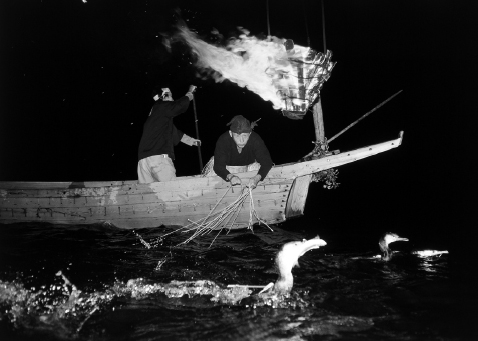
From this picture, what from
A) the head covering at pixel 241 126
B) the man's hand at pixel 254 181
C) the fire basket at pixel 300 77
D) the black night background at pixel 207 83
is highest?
the black night background at pixel 207 83

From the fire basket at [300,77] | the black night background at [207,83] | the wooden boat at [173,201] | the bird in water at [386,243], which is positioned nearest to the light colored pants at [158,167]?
the wooden boat at [173,201]

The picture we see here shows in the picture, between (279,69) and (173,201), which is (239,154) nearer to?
(173,201)

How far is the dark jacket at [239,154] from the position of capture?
22.1ft

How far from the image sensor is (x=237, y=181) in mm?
6645

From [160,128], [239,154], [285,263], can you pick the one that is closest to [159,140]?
[160,128]

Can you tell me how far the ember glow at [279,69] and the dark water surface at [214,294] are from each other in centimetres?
280

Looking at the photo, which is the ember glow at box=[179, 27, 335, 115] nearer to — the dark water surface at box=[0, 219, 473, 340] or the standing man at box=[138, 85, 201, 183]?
the standing man at box=[138, 85, 201, 183]

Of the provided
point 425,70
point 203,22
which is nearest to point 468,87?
point 425,70

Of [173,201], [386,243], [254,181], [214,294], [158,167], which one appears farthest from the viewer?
[158,167]

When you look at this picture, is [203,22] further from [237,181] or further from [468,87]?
[237,181]

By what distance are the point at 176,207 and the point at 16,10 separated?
29966mm

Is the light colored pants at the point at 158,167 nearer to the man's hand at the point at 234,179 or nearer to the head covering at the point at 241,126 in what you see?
the man's hand at the point at 234,179

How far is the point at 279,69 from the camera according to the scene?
6.63 m

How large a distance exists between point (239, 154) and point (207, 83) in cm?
2967
